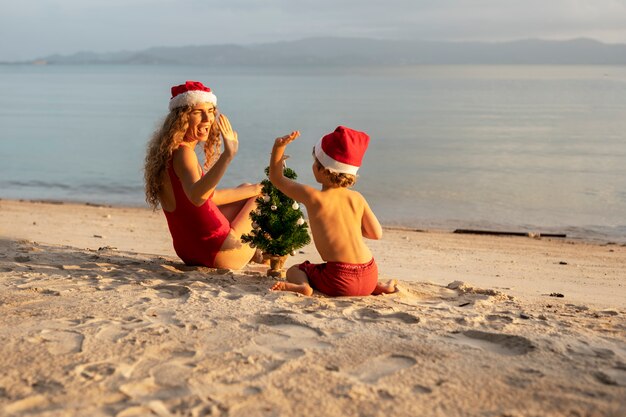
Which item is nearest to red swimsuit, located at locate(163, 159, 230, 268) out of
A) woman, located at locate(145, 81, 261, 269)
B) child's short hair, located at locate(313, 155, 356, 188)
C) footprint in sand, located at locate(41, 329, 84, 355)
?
woman, located at locate(145, 81, 261, 269)

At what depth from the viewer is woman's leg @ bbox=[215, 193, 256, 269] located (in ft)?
23.0

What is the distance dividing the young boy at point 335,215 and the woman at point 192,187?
0.77 m

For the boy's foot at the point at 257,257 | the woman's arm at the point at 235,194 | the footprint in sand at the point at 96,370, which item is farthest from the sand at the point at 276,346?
the woman's arm at the point at 235,194

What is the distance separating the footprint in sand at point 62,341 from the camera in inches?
181

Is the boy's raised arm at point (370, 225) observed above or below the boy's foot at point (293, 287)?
above

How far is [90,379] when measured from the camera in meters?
4.16

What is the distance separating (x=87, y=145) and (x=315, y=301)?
23.0m

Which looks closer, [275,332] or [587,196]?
[275,332]

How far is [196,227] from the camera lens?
6.87m

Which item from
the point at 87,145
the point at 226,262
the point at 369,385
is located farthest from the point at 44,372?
the point at 87,145

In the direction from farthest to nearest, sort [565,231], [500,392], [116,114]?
[116,114] < [565,231] < [500,392]

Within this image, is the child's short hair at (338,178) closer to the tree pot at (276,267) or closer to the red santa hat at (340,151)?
the red santa hat at (340,151)

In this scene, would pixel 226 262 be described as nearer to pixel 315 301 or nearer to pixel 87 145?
pixel 315 301

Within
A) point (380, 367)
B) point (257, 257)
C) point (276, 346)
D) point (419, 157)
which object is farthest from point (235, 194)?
point (419, 157)
